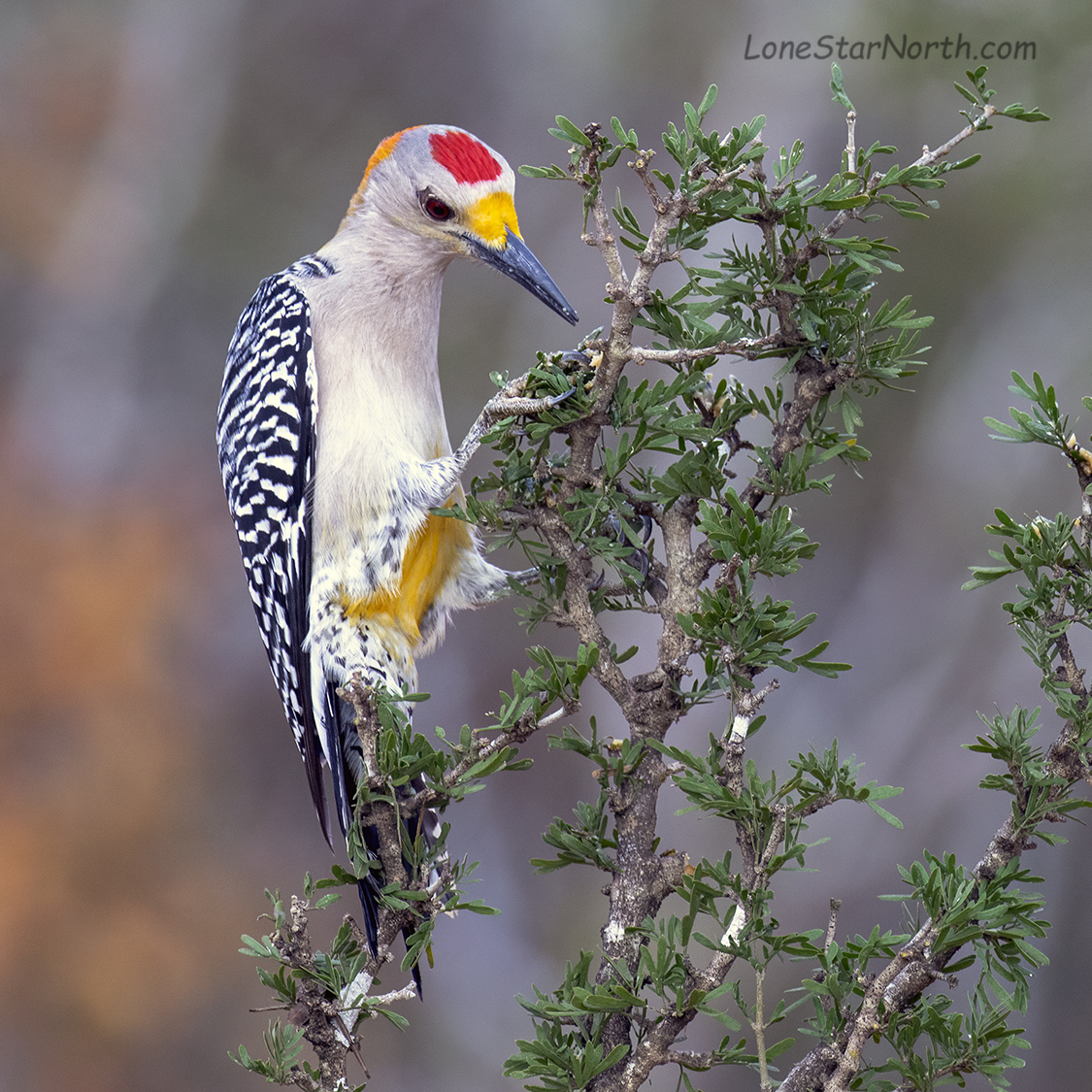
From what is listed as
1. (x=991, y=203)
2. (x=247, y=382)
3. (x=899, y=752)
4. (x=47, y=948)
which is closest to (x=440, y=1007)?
(x=47, y=948)

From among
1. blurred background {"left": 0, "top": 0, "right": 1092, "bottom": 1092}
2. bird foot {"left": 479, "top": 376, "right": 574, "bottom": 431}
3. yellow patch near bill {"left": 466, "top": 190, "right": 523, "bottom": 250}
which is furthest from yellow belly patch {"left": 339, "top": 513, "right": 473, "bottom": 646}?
blurred background {"left": 0, "top": 0, "right": 1092, "bottom": 1092}

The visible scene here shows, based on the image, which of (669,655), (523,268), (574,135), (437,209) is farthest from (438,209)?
(669,655)

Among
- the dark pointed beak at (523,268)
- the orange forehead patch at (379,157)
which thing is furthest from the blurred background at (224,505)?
the dark pointed beak at (523,268)

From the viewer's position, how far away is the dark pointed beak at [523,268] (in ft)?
4.22

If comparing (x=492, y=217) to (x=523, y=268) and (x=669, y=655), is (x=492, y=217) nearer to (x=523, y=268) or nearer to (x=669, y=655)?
(x=523, y=268)

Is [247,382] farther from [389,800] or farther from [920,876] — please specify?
[920,876]

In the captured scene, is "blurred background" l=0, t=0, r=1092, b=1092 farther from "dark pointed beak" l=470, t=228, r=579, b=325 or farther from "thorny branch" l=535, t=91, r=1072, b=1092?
"thorny branch" l=535, t=91, r=1072, b=1092

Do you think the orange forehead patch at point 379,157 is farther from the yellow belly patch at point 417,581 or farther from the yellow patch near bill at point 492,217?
the yellow belly patch at point 417,581

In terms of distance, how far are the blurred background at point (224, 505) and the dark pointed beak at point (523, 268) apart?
1.33 m

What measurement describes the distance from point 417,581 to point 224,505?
1.36 meters

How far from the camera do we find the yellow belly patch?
150cm

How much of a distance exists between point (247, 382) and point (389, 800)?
87 centimetres

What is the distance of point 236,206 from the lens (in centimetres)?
281

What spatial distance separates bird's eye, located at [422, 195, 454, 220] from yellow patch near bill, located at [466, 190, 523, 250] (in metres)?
0.04
